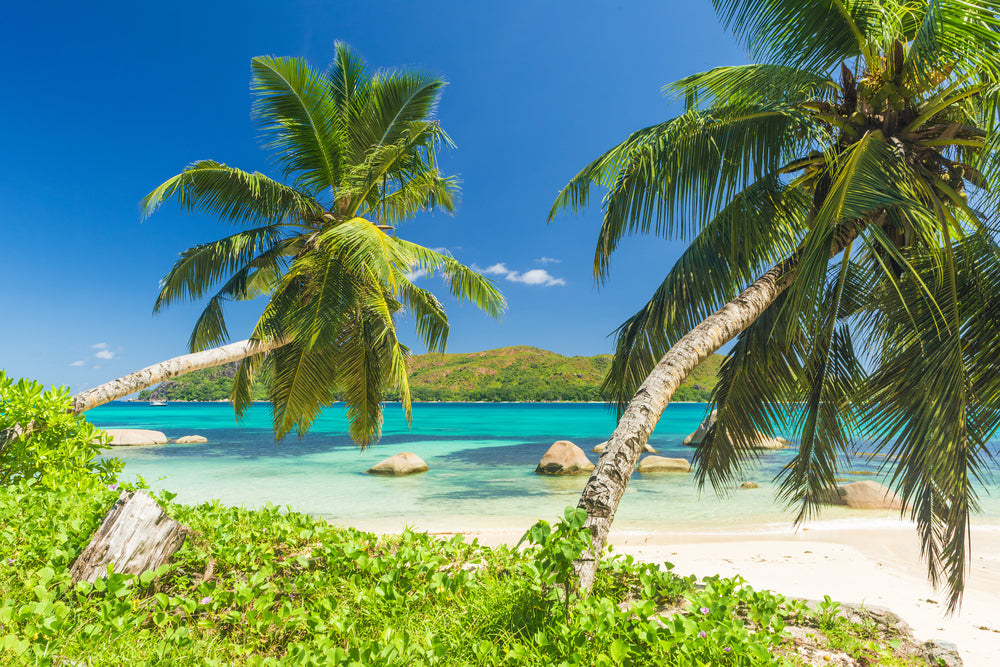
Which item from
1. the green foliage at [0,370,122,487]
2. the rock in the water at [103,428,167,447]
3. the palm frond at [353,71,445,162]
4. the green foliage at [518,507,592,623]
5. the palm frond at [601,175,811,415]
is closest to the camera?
the green foliage at [518,507,592,623]

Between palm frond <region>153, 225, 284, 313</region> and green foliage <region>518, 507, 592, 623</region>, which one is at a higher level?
palm frond <region>153, 225, 284, 313</region>

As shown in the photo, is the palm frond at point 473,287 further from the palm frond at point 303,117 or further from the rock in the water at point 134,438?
the rock in the water at point 134,438

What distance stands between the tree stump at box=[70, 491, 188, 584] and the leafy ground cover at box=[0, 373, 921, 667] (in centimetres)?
11

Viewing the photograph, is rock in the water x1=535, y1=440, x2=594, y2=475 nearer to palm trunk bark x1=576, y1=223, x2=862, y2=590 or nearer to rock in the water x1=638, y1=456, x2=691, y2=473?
rock in the water x1=638, y1=456, x2=691, y2=473

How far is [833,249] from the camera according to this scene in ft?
14.2

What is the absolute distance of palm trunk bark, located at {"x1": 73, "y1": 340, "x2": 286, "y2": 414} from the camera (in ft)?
22.0

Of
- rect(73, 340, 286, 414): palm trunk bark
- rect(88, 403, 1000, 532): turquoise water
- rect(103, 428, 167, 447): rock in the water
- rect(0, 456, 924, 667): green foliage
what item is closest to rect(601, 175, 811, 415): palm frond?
rect(88, 403, 1000, 532): turquoise water

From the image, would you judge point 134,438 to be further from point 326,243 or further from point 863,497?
point 863,497

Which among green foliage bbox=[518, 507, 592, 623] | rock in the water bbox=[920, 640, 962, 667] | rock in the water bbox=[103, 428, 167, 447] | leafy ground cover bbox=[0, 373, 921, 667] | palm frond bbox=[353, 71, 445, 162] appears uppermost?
palm frond bbox=[353, 71, 445, 162]

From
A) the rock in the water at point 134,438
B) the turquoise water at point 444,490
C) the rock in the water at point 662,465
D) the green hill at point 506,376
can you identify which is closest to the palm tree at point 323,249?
the turquoise water at point 444,490

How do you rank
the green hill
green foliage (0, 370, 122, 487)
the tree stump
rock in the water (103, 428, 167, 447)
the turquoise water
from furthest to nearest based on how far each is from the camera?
the green hill
rock in the water (103, 428, 167, 447)
the turquoise water
green foliage (0, 370, 122, 487)
the tree stump

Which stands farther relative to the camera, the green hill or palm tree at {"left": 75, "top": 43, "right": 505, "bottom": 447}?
the green hill

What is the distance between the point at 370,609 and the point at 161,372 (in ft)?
20.6

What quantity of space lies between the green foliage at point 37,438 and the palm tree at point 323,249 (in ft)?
4.87
